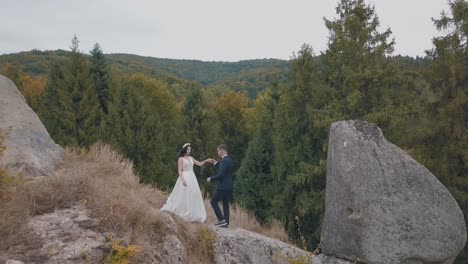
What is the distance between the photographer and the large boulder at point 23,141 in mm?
8930

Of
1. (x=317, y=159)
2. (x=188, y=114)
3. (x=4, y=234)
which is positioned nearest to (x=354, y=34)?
(x=317, y=159)

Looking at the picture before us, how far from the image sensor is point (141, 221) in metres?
7.39

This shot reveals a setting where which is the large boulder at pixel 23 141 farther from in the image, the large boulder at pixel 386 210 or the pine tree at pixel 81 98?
the pine tree at pixel 81 98

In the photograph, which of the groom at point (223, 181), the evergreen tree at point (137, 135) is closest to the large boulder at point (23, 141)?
the groom at point (223, 181)

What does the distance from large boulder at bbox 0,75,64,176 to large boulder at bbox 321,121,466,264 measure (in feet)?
22.7

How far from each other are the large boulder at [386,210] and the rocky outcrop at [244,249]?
149 cm

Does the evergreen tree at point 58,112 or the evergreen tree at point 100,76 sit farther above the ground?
the evergreen tree at point 100,76

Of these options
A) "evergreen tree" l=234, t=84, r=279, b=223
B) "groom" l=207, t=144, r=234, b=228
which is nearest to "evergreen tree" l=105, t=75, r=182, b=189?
"evergreen tree" l=234, t=84, r=279, b=223

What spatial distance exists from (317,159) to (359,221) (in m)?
8.54

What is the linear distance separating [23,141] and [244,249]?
573cm

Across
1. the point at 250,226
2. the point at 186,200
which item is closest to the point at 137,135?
the point at 250,226

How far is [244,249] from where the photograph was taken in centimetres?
923

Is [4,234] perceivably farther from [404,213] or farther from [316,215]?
[316,215]

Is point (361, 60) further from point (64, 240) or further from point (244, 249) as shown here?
point (64, 240)
